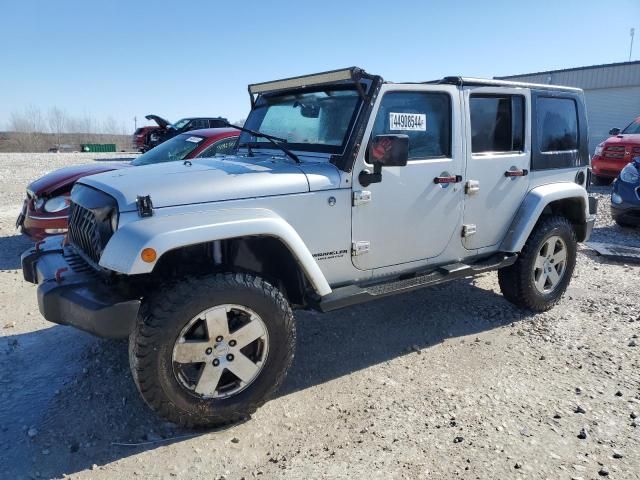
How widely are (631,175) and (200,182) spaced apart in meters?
7.48

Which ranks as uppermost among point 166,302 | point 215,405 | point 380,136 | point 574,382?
point 380,136

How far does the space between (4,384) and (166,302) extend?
5.31 ft

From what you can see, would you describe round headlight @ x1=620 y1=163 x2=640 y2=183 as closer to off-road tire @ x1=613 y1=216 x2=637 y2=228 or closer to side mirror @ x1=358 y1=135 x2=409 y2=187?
off-road tire @ x1=613 y1=216 x2=637 y2=228

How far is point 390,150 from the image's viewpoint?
310 cm

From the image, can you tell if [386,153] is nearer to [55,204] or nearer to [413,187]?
[413,187]

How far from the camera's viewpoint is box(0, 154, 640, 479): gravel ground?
2.62 meters

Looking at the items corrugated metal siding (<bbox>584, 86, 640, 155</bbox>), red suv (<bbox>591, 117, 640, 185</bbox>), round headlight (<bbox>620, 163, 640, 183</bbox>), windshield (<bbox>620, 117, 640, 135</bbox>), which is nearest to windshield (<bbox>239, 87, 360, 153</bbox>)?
round headlight (<bbox>620, 163, 640, 183</bbox>)

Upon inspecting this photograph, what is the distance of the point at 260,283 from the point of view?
2.92 m

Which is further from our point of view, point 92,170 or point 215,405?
point 92,170

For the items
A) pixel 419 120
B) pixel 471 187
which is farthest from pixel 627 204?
pixel 419 120

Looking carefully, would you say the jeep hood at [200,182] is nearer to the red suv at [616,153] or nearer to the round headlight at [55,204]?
the round headlight at [55,204]

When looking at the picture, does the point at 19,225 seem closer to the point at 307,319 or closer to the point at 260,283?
the point at 307,319

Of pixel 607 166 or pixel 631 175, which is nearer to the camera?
pixel 631 175

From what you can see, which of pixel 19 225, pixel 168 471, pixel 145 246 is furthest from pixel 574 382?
pixel 19 225
